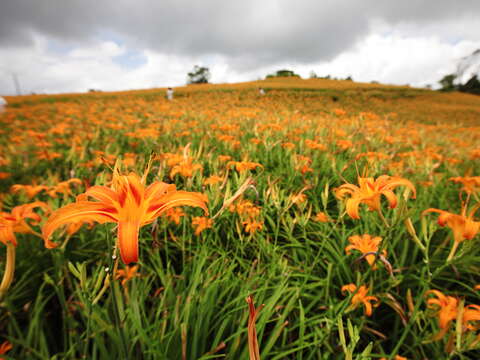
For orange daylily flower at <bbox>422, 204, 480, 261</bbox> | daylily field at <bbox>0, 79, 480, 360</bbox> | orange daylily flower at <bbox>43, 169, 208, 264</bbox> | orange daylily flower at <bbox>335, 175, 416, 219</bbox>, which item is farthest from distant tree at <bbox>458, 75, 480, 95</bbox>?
orange daylily flower at <bbox>43, 169, 208, 264</bbox>

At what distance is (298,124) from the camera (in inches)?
134

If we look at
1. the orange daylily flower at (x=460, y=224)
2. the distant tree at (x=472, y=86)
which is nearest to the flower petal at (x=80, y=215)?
the orange daylily flower at (x=460, y=224)

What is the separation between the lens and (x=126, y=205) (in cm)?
49

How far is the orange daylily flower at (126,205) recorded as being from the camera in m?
0.43

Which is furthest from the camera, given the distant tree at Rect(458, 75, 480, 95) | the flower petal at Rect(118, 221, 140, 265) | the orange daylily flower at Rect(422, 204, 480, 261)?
the distant tree at Rect(458, 75, 480, 95)

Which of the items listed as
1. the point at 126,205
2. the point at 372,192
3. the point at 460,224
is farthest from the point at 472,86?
the point at 126,205

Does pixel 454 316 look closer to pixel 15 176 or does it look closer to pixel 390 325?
pixel 390 325

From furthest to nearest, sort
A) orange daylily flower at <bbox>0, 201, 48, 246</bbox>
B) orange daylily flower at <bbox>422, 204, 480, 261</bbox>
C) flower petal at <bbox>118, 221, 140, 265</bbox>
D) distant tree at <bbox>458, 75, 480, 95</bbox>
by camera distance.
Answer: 1. distant tree at <bbox>458, 75, 480, 95</bbox>
2. orange daylily flower at <bbox>422, 204, 480, 261</bbox>
3. orange daylily flower at <bbox>0, 201, 48, 246</bbox>
4. flower petal at <bbox>118, 221, 140, 265</bbox>

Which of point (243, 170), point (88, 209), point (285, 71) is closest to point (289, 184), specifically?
point (243, 170)

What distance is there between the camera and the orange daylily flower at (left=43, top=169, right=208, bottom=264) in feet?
1.42

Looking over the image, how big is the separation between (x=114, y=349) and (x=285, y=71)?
37.7 m

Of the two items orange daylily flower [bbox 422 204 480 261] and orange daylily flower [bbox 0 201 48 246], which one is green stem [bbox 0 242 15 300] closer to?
orange daylily flower [bbox 0 201 48 246]

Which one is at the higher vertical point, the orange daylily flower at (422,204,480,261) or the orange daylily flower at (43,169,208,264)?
the orange daylily flower at (43,169,208,264)

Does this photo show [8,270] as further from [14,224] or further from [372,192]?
[372,192]
